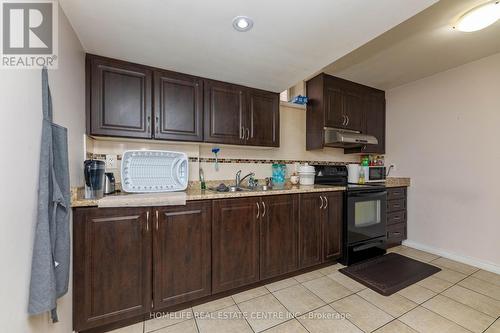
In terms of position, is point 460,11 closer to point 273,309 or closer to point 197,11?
point 197,11

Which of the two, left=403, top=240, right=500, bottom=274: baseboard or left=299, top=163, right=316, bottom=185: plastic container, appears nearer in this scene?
left=403, top=240, right=500, bottom=274: baseboard

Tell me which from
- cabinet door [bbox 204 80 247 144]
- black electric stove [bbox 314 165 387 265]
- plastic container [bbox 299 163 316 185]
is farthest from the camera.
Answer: plastic container [bbox 299 163 316 185]

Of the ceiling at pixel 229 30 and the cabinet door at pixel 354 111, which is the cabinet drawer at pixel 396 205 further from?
the ceiling at pixel 229 30

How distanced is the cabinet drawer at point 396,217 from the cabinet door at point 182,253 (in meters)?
2.62

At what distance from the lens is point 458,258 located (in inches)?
104

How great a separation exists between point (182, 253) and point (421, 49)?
10.3 feet

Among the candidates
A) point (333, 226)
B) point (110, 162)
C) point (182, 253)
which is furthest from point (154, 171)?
point (333, 226)

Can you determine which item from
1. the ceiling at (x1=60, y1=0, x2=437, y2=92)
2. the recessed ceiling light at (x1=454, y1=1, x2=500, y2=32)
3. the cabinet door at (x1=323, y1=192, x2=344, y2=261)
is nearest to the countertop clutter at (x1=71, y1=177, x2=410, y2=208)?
the cabinet door at (x1=323, y1=192, x2=344, y2=261)

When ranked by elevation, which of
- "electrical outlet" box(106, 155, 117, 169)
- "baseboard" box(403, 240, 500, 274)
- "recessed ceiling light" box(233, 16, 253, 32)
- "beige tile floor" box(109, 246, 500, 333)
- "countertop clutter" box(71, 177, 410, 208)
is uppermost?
"recessed ceiling light" box(233, 16, 253, 32)

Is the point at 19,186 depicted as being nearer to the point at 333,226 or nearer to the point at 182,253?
the point at 182,253

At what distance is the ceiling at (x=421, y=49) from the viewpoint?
1777 mm

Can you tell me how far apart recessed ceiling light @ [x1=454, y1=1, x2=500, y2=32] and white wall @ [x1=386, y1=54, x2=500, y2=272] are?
3.54 ft

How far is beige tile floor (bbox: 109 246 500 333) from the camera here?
1563mm

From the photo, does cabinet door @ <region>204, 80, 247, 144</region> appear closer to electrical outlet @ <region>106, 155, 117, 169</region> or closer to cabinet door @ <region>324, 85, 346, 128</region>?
electrical outlet @ <region>106, 155, 117, 169</region>
